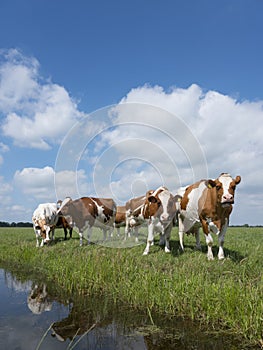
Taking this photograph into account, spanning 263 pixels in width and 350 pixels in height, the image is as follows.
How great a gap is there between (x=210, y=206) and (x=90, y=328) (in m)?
6.05

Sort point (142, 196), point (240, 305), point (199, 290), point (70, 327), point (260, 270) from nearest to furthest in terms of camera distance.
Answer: point (240, 305)
point (70, 327)
point (199, 290)
point (260, 270)
point (142, 196)

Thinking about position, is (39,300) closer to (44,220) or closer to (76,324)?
(76,324)

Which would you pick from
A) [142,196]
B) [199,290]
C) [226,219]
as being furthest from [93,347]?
[142,196]

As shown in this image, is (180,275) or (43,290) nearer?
(180,275)

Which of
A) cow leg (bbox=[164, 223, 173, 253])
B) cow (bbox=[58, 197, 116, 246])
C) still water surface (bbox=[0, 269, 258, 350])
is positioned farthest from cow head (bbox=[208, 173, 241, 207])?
cow (bbox=[58, 197, 116, 246])

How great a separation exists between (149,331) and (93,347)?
1.08 metres

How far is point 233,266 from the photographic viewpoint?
8844 millimetres

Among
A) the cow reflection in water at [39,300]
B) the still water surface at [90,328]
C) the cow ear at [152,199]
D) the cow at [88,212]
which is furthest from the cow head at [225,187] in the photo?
the cow at [88,212]

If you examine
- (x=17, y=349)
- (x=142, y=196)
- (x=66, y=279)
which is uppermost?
(x=142, y=196)

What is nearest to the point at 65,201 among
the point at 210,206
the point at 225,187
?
the point at 210,206

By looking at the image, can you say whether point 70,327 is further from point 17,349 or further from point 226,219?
point 226,219

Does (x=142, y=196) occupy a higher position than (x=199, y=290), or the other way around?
(x=142, y=196)

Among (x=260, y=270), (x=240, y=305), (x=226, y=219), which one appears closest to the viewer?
(x=240, y=305)

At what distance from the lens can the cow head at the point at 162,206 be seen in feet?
37.4
